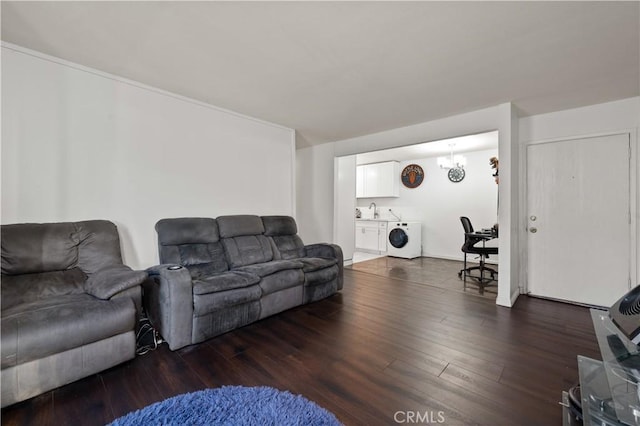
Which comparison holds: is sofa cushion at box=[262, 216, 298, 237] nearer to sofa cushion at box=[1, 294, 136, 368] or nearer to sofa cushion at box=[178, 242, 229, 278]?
sofa cushion at box=[178, 242, 229, 278]

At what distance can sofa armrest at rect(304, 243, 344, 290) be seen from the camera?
11.5ft

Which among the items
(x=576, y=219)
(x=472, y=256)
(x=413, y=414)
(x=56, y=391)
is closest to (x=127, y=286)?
(x=56, y=391)

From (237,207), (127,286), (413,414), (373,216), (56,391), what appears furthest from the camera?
(373,216)

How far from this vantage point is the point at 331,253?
354 centimetres

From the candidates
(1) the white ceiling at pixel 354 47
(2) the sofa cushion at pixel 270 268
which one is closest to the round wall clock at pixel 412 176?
(1) the white ceiling at pixel 354 47

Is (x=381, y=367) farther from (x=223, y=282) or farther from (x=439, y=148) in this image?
(x=439, y=148)

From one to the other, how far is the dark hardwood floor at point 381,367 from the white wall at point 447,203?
293 centimetres

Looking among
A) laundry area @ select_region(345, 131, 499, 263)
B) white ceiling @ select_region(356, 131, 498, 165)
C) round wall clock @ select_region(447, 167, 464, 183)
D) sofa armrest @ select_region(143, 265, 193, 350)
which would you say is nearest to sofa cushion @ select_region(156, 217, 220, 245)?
sofa armrest @ select_region(143, 265, 193, 350)

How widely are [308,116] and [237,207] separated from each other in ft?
5.27

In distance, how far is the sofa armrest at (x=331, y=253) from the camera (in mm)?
3506

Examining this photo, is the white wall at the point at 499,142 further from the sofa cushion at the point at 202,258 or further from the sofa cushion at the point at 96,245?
the sofa cushion at the point at 96,245

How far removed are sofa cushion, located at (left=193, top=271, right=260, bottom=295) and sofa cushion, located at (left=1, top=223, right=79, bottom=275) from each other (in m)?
1.00

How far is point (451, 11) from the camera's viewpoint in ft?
5.54

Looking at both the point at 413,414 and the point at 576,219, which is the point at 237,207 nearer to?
the point at 413,414
